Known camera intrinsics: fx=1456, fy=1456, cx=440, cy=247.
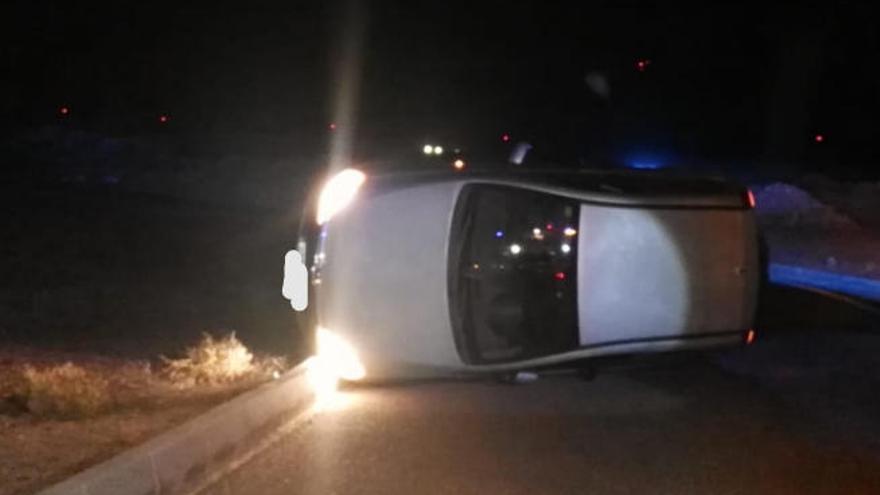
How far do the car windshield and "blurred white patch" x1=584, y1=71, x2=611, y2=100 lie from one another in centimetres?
4447

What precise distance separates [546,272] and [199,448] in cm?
365

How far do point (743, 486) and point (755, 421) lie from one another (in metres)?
2.04

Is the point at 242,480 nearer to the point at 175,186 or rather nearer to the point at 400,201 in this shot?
the point at 400,201

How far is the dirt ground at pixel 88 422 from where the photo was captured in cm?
822

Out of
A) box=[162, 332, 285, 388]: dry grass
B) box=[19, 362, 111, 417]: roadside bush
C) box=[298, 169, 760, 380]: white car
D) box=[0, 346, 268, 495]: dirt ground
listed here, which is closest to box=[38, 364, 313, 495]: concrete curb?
box=[0, 346, 268, 495]: dirt ground

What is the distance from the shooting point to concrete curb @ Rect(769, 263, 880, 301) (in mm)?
19938

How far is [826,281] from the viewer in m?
21.3

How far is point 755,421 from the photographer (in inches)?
409

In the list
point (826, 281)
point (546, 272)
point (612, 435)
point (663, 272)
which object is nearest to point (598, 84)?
point (826, 281)

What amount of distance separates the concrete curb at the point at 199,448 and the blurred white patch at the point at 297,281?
79 centimetres

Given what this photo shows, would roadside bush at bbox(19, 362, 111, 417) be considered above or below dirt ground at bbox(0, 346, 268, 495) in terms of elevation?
above

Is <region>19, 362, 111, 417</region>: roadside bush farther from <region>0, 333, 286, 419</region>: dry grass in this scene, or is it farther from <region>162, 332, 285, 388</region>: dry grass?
<region>162, 332, 285, 388</region>: dry grass

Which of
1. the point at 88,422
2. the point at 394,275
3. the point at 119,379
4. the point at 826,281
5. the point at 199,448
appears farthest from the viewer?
the point at 826,281

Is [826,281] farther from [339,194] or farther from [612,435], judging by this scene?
[612,435]
